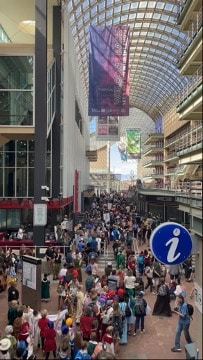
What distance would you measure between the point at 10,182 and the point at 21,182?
2.67ft

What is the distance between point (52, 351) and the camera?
1099 cm

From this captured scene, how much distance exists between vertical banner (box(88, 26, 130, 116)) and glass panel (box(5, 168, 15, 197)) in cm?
795

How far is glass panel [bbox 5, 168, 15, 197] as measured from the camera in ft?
109

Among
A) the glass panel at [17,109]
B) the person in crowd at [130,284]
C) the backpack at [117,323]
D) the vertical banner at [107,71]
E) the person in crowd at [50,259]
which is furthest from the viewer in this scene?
the vertical banner at [107,71]

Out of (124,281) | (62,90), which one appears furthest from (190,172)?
(124,281)

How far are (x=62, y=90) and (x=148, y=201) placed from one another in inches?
819

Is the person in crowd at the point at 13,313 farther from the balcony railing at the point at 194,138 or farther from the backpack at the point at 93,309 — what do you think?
the balcony railing at the point at 194,138

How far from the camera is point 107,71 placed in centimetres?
2989

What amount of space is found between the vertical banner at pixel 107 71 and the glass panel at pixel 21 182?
7363 mm

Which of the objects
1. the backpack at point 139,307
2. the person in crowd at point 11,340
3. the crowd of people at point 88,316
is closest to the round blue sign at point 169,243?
the crowd of people at point 88,316

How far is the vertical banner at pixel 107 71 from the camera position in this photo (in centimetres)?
2936

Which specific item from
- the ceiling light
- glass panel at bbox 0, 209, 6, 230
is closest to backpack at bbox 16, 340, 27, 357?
glass panel at bbox 0, 209, 6, 230

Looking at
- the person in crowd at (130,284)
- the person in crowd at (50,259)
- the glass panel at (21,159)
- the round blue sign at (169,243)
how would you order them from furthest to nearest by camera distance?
the glass panel at (21,159), the person in crowd at (50,259), the person in crowd at (130,284), the round blue sign at (169,243)

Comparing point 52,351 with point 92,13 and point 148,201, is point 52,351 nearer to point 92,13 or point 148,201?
point 148,201
